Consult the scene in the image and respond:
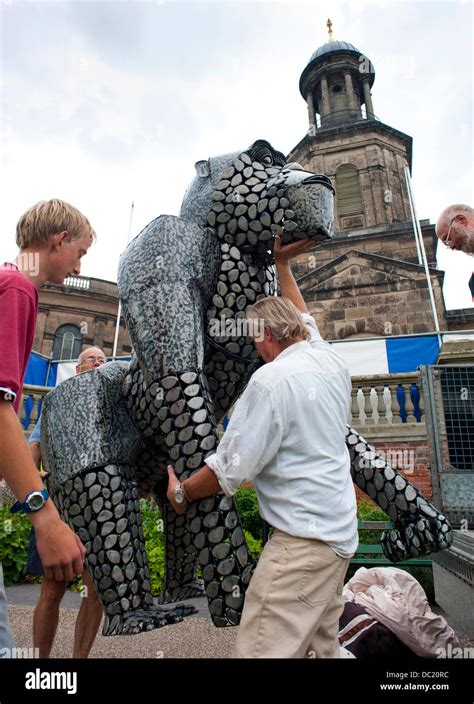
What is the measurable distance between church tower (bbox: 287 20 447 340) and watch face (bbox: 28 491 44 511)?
48.0ft

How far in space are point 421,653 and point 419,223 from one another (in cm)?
1848

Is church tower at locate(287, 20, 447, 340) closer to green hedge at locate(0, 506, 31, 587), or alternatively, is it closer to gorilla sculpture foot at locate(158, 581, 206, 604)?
green hedge at locate(0, 506, 31, 587)

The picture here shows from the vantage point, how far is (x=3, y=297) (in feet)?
4.13

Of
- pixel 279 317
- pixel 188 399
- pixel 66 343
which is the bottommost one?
pixel 188 399

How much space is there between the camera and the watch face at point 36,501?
1169 millimetres

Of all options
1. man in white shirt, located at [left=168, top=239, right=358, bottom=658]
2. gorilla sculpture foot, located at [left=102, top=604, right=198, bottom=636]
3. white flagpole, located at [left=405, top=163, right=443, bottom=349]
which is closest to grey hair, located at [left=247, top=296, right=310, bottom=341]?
man in white shirt, located at [left=168, top=239, right=358, bottom=658]

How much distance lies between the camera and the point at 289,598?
132cm

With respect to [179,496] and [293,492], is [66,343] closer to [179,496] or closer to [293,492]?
[179,496]

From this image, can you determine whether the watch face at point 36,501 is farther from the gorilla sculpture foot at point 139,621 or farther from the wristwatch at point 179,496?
the gorilla sculpture foot at point 139,621

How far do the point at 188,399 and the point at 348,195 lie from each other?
2070 centimetres

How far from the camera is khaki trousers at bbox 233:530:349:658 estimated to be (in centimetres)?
130

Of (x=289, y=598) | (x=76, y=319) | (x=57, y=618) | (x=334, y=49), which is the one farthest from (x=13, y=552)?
(x=334, y=49)

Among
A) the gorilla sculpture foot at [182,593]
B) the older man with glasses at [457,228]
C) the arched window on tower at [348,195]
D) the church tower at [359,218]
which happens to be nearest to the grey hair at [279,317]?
the gorilla sculpture foot at [182,593]
